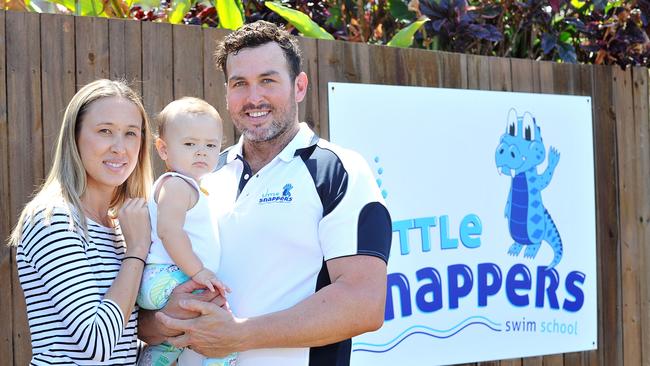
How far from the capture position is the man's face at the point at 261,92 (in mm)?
3082

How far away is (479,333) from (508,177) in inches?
36.7

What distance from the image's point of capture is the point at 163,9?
568 cm

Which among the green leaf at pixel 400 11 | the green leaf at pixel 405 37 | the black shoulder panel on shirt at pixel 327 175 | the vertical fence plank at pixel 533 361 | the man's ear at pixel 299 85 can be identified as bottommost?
the vertical fence plank at pixel 533 361

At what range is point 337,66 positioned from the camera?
482cm

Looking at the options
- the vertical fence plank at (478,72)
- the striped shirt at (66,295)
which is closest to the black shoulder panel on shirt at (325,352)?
the striped shirt at (66,295)

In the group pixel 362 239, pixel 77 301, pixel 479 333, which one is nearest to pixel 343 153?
pixel 362 239

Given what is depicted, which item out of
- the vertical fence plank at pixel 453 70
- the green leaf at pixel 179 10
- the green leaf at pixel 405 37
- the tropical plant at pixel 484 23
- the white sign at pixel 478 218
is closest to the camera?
the white sign at pixel 478 218

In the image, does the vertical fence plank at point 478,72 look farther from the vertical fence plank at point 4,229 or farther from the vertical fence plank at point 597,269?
the vertical fence plank at point 4,229

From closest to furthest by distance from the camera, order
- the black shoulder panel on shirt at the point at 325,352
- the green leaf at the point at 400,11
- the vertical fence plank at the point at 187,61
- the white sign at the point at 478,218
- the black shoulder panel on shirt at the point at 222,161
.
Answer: the black shoulder panel on shirt at the point at 325,352 → the black shoulder panel on shirt at the point at 222,161 → the vertical fence plank at the point at 187,61 → the white sign at the point at 478,218 → the green leaf at the point at 400,11

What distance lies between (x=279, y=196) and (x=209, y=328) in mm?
491

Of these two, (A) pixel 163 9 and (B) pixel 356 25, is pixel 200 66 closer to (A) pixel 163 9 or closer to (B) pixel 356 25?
(A) pixel 163 9

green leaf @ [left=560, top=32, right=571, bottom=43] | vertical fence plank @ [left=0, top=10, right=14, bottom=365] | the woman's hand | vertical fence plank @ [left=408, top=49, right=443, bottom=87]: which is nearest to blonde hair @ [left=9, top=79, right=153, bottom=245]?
the woman's hand

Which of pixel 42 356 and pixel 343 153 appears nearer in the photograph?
pixel 42 356

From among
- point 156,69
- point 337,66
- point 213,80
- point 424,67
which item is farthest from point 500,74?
point 156,69
